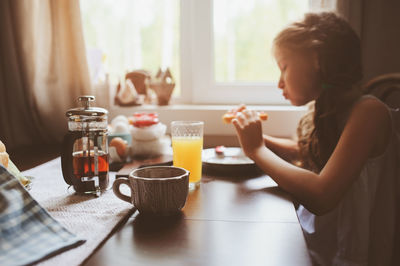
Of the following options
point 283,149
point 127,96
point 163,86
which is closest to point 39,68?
point 127,96

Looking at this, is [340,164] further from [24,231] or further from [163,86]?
[163,86]

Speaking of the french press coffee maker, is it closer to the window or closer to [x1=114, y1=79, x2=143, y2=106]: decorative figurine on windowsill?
[x1=114, y1=79, x2=143, y2=106]: decorative figurine on windowsill

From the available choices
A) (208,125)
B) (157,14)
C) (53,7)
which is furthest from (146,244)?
(157,14)

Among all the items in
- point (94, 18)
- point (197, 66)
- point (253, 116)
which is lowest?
point (253, 116)

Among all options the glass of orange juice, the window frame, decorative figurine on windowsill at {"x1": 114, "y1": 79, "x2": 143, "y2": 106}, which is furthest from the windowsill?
the glass of orange juice

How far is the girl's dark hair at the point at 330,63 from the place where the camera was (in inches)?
46.6

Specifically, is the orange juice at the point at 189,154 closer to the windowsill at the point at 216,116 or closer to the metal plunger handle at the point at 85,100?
the metal plunger handle at the point at 85,100

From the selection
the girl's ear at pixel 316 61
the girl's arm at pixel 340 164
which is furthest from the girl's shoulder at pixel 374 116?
the girl's ear at pixel 316 61

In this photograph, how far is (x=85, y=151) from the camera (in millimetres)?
921

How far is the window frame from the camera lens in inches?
81.0

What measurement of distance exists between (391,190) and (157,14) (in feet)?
4.84

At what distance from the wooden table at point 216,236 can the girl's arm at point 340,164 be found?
4.2 inches

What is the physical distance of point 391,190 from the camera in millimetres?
1168

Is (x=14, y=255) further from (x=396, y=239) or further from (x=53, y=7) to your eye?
(x=53, y=7)
